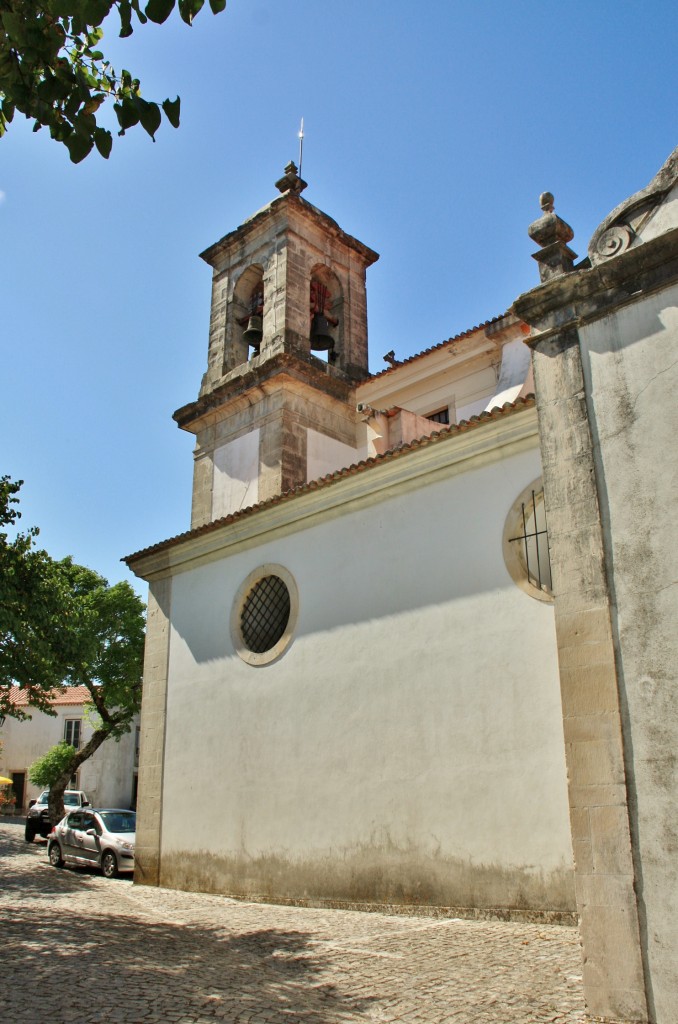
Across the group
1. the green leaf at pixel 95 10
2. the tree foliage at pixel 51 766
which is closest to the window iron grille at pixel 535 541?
the green leaf at pixel 95 10

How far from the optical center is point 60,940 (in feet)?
21.9

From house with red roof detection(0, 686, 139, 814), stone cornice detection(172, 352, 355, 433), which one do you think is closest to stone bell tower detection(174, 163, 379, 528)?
stone cornice detection(172, 352, 355, 433)

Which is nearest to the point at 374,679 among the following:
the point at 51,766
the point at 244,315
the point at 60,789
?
the point at 244,315

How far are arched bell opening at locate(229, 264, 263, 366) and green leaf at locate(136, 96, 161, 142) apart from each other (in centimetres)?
1190

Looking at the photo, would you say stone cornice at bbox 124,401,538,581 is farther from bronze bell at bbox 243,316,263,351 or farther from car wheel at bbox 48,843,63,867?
car wheel at bbox 48,843,63,867

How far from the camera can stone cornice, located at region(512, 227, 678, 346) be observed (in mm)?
4770

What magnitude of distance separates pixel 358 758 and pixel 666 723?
484 cm

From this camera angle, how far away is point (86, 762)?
30531 mm

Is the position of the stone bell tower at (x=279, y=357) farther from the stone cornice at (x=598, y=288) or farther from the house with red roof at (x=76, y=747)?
the house with red roof at (x=76, y=747)

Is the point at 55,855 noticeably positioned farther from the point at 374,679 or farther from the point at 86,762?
the point at 86,762

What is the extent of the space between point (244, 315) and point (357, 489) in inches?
316

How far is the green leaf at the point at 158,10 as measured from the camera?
10.7 feet

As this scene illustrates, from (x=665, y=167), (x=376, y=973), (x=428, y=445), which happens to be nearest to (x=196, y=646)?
(x=428, y=445)

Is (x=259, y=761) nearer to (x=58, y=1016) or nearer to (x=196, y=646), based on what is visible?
(x=196, y=646)
